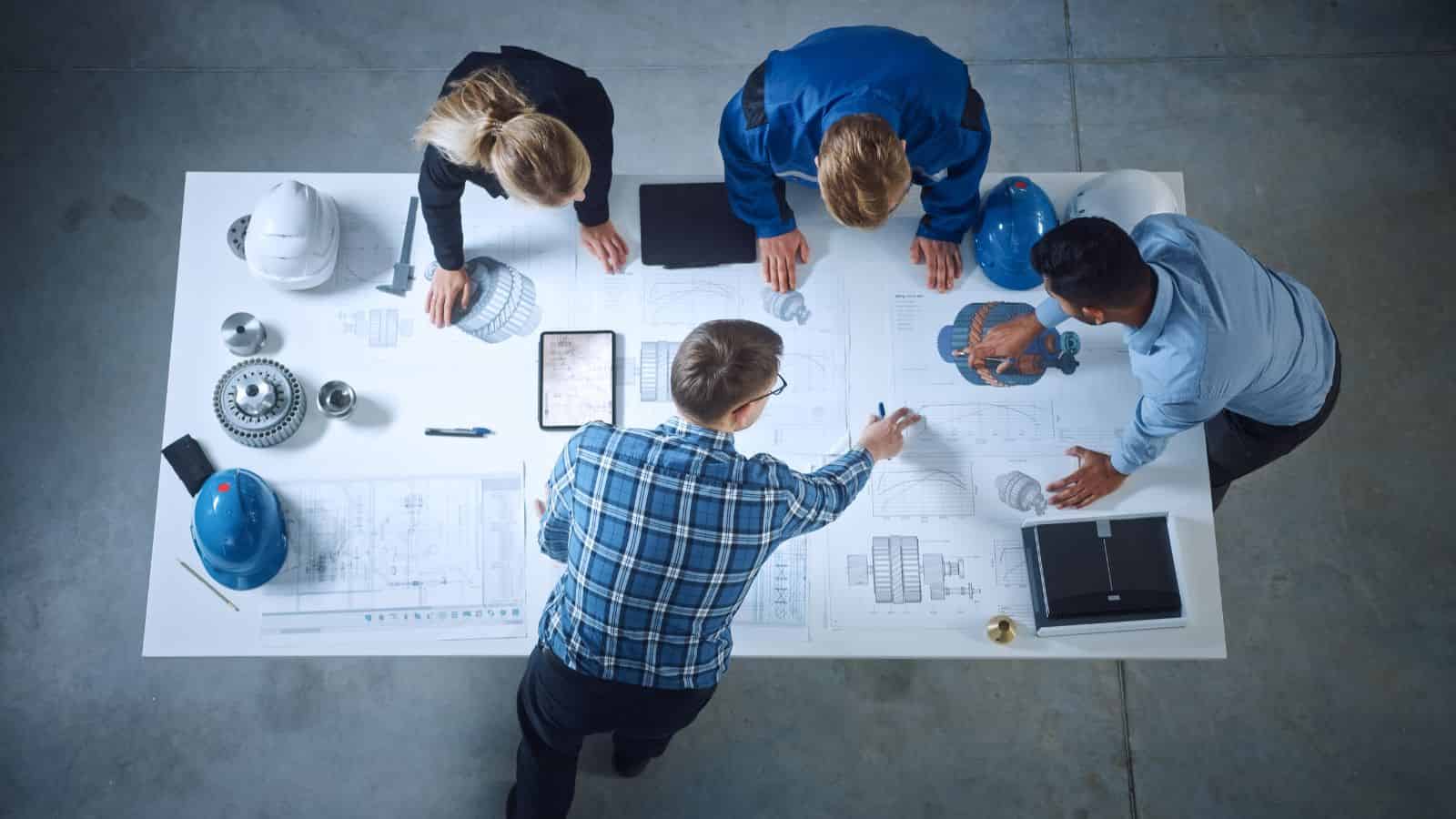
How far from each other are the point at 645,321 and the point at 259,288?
861mm

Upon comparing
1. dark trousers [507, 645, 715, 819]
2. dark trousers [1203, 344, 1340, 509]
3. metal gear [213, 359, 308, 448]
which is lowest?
dark trousers [507, 645, 715, 819]

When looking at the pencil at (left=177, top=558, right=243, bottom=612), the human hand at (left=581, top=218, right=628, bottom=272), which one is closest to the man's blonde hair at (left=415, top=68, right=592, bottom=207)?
the human hand at (left=581, top=218, right=628, bottom=272)

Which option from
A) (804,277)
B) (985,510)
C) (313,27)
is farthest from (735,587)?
(313,27)

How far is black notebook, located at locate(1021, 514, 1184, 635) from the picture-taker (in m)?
1.67

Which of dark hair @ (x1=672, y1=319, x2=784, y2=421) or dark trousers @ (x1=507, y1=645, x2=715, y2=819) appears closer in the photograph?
dark hair @ (x1=672, y1=319, x2=784, y2=421)

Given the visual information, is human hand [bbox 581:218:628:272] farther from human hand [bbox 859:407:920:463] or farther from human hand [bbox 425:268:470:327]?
human hand [bbox 859:407:920:463]

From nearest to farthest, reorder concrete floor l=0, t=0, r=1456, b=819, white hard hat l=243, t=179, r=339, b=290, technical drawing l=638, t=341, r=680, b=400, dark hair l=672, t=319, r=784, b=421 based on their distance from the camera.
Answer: dark hair l=672, t=319, r=784, b=421 → white hard hat l=243, t=179, r=339, b=290 → technical drawing l=638, t=341, r=680, b=400 → concrete floor l=0, t=0, r=1456, b=819

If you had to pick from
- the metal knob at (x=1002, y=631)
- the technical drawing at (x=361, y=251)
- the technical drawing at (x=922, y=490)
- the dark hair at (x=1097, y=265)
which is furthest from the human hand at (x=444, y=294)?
the metal knob at (x=1002, y=631)

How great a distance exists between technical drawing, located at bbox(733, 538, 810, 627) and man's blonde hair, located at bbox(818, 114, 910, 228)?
2.33 feet

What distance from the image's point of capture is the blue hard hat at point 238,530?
1637mm

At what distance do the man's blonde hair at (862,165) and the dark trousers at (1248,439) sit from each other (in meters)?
0.98

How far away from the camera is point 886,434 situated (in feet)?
5.77

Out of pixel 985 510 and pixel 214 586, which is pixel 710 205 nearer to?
pixel 985 510

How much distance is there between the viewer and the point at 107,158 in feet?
9.27
